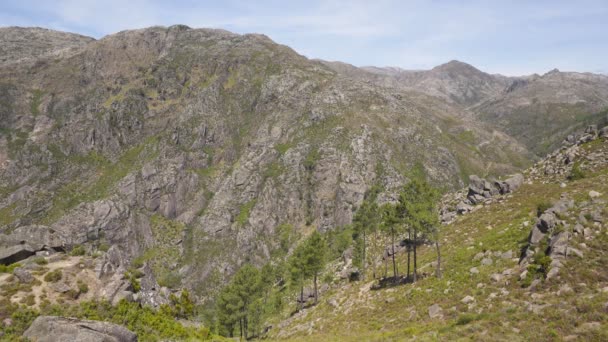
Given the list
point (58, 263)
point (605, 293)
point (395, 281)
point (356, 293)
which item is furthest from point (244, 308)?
point (605, 293)

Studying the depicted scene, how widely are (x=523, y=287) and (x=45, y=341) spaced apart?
40907 mm

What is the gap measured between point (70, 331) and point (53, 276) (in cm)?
1319

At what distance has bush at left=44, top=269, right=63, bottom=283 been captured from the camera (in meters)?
34.3

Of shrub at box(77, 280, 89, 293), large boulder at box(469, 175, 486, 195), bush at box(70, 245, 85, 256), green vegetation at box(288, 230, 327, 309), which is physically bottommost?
green vegetation at box(288, 230, 327, 309)

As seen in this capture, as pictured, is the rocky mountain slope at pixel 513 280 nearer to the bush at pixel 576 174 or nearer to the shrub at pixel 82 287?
Answer: the bush at pixel 576 174

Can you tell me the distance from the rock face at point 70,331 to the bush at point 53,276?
399 inches

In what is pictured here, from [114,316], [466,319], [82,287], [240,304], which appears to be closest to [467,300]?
[466,319]

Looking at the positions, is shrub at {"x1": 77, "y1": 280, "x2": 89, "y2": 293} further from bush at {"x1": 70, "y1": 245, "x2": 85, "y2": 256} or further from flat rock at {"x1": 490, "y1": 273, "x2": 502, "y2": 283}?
flat rock at {"x1": 490, "y1": 273, "x2": 502, "y2": 283}

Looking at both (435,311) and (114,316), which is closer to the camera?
(114,316)

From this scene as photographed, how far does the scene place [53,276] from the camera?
34.6 m

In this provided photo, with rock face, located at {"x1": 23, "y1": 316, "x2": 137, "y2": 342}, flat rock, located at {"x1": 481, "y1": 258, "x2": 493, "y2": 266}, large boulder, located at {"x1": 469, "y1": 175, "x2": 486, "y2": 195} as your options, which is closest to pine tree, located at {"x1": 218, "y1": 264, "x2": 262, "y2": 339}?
flat rock, located at {"x1": 481, "y1": 258, "x2": 493, "y2": 266}

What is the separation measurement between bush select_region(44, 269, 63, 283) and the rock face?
10141 millimetres

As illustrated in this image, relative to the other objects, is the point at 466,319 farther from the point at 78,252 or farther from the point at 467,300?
the point at 78,252

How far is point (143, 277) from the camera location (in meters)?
46.6
